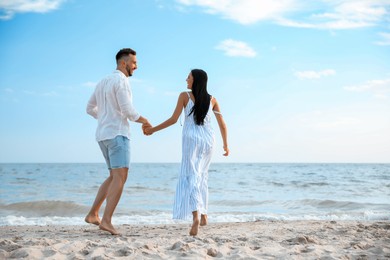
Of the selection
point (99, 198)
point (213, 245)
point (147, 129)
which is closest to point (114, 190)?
point (99, 198)

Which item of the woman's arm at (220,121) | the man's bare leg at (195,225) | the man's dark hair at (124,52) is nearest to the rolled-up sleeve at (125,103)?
the man's dark hair at (124,52)

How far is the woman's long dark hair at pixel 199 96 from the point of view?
16.8 ft

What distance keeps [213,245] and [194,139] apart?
1.40 metres

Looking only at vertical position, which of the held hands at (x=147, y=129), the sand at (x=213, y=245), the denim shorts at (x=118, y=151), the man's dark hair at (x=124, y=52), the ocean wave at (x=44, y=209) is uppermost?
the man's dark hair at (x=124, y=52)

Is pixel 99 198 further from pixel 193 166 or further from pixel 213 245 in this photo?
pixel 213 245

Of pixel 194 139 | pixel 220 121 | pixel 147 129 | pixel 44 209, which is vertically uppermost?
pixel 220 121

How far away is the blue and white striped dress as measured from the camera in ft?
16.1

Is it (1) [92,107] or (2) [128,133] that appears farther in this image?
(1) [92,107]

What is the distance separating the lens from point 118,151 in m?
4.84

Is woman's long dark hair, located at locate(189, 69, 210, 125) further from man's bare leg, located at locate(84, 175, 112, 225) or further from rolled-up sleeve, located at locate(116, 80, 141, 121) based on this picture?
man's bare leg, located at locate(84, 175, 112, 225)

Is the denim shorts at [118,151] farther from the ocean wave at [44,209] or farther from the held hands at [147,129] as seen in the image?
the ocean wave at [44,209]

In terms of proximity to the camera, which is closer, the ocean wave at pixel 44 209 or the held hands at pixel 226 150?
the held hands at pixel 226 150

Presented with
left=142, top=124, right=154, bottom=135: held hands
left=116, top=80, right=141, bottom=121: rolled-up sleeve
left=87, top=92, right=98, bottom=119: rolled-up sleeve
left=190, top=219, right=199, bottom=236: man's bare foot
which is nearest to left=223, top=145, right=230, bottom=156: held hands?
left=142, top=124, right=154, bottom=135: held hands

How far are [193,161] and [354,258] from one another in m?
2.11
